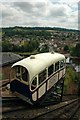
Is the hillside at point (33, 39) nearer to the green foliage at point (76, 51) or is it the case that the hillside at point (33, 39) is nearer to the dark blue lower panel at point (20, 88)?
the green foliage at point (76, 51)

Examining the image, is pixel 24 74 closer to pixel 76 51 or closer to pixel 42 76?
pixel 42 76

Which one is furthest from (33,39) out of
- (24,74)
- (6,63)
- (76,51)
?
(24,74)

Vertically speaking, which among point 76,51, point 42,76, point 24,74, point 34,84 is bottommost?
point 76,51

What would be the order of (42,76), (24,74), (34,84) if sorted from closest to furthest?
(34,84) → (24,74) → (42,76)

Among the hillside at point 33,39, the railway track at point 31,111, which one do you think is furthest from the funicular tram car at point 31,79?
the hillside at point 33,39

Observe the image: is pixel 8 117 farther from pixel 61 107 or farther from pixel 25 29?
pixel 25 29

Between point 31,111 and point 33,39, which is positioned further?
point 33,39
